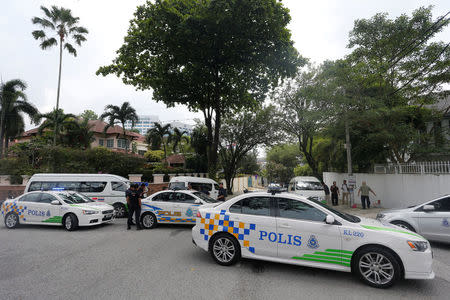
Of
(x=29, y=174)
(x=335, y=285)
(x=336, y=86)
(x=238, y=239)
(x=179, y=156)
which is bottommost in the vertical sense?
(x=335, y=285)

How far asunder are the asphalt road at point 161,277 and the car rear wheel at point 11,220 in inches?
108

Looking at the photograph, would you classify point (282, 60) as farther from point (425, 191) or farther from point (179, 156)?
point (179, 156)

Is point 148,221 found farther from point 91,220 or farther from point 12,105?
point 12,105

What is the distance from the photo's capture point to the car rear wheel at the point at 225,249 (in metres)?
5.22

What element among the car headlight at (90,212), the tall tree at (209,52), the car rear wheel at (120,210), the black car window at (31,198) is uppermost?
the tall tree at (209,52)

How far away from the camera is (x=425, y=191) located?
11695 mm

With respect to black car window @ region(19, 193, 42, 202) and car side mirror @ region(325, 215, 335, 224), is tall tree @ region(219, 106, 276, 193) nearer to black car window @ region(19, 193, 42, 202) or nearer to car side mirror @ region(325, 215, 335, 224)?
black car window @ region(19, 193, 42, 202)

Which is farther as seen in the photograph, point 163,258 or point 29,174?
point 29,174

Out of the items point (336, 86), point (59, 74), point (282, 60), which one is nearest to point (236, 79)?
point (282, 60)

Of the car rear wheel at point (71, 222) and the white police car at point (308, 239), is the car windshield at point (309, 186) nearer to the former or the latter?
the white police car at point (308, 239)

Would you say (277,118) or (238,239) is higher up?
(277,118)

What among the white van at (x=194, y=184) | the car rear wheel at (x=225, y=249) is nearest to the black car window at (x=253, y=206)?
the car rear wheel at (x=225, y=249)

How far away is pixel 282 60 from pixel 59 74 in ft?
75.2

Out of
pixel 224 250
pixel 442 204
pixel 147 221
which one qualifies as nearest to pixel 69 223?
pixel 147 221
